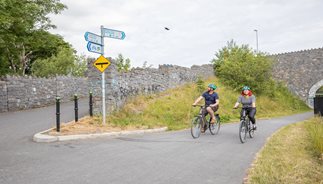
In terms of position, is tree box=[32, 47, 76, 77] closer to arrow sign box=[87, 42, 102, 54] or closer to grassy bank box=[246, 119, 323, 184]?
arrow sign box=[87, 42, 102, 54]

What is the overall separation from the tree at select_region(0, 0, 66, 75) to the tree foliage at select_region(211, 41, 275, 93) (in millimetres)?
14198

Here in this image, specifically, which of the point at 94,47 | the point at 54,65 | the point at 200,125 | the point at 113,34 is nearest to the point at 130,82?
the point at 113,34

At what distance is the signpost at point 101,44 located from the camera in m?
10.9

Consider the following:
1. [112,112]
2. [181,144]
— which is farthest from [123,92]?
[181,144]

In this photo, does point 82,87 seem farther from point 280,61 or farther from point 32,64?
point 280,61

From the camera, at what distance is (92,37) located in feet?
36.1

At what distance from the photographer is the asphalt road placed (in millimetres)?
5344

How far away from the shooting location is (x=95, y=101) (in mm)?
13008

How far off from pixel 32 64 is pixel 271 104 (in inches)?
1091

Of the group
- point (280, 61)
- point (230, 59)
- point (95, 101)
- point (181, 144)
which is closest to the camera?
point (181, 144)

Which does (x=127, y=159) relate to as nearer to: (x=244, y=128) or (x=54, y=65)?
(x=244, y=128)

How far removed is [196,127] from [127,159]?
3754 millimetres

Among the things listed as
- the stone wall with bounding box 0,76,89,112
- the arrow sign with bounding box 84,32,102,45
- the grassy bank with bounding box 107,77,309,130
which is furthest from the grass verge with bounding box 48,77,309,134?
the stone wall with bounding box 0,76,89,112

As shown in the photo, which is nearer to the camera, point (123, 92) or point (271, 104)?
point (123, 92)
